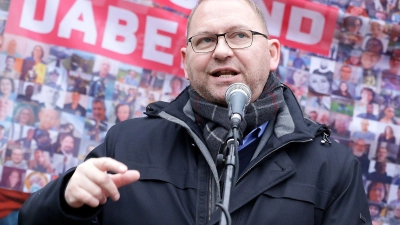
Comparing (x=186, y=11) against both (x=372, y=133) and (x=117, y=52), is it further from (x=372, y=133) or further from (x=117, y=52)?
(x=372, y=133)

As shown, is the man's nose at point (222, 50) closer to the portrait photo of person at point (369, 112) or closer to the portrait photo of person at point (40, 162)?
the portrait photo of person at point (40, 162)

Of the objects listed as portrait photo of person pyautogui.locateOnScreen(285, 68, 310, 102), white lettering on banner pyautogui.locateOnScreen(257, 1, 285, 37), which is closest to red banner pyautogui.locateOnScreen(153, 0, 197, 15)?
white lettering on banner pyautogui.locateOnScreen(257, 1, 285, 37)

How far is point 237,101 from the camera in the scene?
2152 mm

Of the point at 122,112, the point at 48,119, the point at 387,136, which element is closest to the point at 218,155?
the point at 122,112

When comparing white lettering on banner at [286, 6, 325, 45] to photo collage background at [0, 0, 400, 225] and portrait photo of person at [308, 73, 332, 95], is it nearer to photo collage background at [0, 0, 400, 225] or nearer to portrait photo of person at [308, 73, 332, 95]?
photo collage background at [0, 0, 400, 225]

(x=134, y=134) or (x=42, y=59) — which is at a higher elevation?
(x=42, y=59)

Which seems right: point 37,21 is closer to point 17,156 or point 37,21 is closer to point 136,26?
point 136,26

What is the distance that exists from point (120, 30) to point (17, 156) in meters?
1.01

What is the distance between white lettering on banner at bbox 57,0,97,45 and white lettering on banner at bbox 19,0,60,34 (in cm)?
7

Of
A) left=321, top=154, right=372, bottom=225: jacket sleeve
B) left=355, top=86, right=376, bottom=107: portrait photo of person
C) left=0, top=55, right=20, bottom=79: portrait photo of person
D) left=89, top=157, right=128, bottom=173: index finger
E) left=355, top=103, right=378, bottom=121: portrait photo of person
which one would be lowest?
left=321, top=154, right=372, bottom=225: jacket sleeve

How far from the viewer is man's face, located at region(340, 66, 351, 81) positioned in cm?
413

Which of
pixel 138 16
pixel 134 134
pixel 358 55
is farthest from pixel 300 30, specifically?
pixel 134 134

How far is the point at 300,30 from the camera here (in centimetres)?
414

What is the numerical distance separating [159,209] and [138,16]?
1.71m
